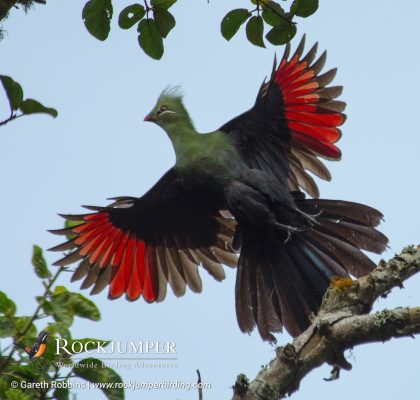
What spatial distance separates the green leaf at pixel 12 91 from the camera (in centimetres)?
356

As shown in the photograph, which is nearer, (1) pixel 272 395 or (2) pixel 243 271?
(1) pixel 272 395

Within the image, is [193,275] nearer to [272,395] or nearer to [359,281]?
[359,281]

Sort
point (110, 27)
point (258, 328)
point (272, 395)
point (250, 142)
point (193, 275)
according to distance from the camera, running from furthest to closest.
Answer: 1. point (193, 275)
2. point (250, 142)
3. point (258, 328)
4. point (110, 27)
5. point (272, 395)

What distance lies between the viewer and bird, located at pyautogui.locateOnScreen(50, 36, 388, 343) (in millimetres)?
6066

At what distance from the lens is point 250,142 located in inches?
258

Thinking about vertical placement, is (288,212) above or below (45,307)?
above

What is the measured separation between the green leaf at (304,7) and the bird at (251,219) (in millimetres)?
2252

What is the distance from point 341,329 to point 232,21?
1.68 metres

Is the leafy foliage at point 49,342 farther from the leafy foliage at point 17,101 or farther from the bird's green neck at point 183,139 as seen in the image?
the bird's green neck at point 183,139

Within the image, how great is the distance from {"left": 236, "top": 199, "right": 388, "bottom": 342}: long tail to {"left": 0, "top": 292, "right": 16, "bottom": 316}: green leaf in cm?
242

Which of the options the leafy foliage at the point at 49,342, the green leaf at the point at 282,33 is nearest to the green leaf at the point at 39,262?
the leafy foliage at the point at 49,342

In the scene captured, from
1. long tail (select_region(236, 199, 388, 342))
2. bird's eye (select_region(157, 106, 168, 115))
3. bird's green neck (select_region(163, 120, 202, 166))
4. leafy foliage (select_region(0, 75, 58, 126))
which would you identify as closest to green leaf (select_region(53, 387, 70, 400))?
leafy foliage (select_region(0, 75, 58, 126))

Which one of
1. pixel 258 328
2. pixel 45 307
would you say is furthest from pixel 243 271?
pixel 45 307

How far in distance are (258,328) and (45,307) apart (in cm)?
243
